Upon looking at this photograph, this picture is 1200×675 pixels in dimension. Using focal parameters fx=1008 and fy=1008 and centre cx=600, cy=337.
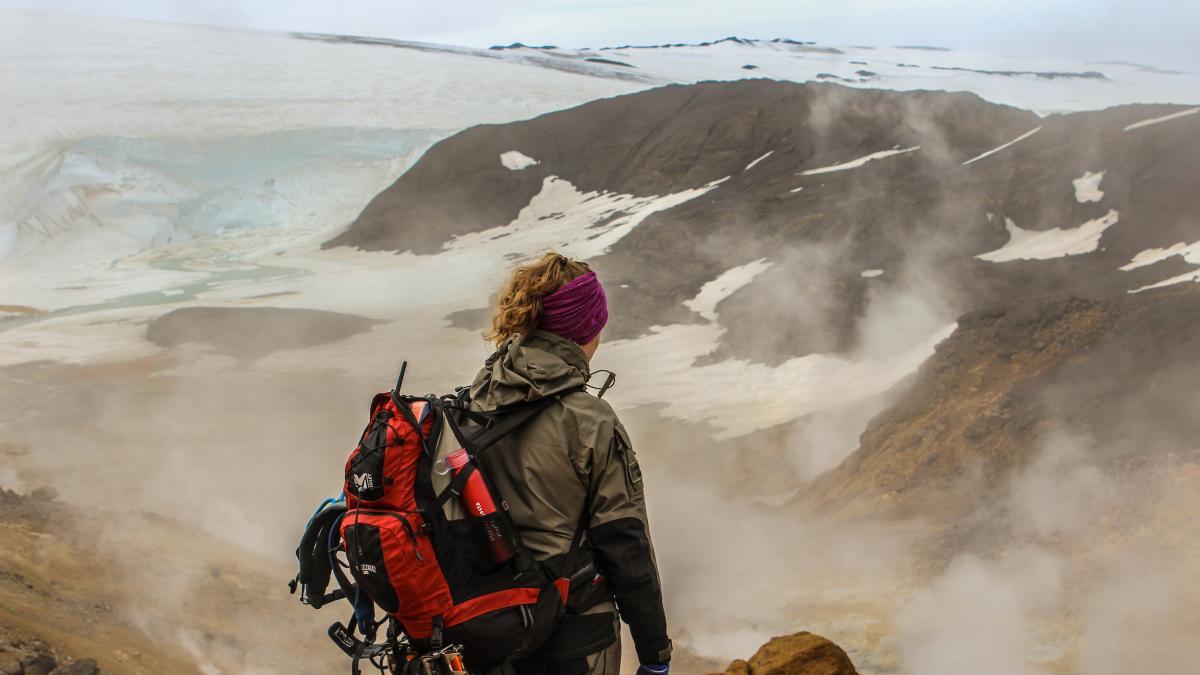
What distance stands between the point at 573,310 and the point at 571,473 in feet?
1.22

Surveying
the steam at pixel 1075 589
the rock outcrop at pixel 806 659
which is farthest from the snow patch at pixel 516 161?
the rock outcrop at pixel 806 659

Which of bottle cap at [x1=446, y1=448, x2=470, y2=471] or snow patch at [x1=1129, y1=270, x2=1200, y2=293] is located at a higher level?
bottle cap at [x1=446, y1=448, x2=470, y2=471]

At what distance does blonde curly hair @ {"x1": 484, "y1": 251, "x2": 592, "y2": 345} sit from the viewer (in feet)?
7.48

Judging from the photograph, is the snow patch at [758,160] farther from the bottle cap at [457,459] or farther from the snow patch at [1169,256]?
the bottle cap at [457,459]

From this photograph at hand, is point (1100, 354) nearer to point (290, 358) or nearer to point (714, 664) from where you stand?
point (714, 664)

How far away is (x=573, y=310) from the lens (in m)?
2.29

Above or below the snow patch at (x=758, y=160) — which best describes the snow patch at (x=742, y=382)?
below

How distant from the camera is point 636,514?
2217mm

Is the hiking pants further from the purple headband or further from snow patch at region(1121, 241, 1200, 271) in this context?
snow patch at region(1121, 241, 1200, 271)

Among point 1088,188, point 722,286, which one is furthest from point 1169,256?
point 722,286

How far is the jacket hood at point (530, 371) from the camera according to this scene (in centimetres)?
218

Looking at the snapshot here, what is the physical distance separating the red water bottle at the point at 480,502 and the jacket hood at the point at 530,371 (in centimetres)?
14

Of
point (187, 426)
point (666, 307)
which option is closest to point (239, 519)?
point (187, 426)

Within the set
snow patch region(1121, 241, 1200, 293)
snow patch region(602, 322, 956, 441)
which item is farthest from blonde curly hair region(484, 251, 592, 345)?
snow patch region(602, 322, 956, 441)
